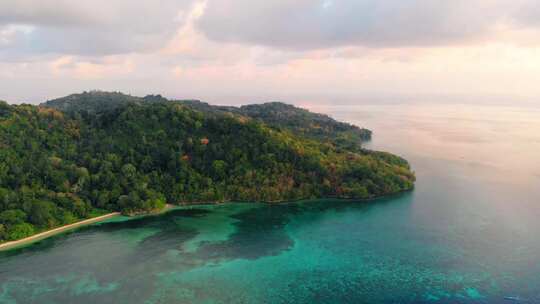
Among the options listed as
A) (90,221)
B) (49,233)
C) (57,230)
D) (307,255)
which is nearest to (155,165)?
(90,221)

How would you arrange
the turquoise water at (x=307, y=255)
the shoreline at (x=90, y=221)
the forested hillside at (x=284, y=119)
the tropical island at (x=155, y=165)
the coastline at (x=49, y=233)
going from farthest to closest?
the forested hillside at (x=284, y=119)
the tropical island at (x=155, y=165)
the shoreline at (x=90, y=221)
the coastline at (x=49, y=233)
the turquoise water at (x=307, y=255)

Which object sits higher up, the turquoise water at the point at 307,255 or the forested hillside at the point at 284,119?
the forested hillside at the point at 284,119

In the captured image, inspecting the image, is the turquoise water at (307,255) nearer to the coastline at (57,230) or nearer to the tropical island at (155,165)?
the coastline at (57,230)

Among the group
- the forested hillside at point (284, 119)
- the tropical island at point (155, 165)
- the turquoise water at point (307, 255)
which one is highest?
the forested hillside at point (284, 119)

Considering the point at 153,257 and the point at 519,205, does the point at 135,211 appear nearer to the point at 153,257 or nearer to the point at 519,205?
the point at 153,257

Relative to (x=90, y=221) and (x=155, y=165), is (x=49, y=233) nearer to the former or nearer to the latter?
(x=90, y=221)

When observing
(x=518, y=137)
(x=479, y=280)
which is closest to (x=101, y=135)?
(x=479, y=280)

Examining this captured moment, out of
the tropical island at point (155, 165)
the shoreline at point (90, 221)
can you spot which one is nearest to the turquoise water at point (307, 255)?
the shoreline at point (90, 221)
